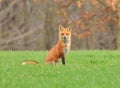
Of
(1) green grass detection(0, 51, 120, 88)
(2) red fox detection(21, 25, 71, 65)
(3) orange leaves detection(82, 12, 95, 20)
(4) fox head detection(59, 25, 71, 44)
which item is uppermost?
(3) orange leaves detection(82, 12, 95, 20)

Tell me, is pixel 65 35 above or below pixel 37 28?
below

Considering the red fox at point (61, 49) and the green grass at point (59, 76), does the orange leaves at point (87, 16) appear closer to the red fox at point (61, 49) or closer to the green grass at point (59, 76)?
the green grass at point (59, 76)

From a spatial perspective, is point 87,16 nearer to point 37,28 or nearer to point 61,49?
point 37,28

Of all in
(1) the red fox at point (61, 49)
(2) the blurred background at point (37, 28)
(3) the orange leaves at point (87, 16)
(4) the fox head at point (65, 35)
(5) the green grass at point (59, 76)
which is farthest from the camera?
(2) the blurred background at point (37, 28)

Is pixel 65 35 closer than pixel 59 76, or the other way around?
pixel 59 76

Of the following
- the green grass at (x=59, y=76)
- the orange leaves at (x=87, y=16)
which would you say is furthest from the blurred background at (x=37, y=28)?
the green grass at (x=59, y=76)

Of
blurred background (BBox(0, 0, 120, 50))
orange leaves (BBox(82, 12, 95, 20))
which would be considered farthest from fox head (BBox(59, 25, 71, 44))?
blurred background (BBox(0, 0, 120, 50))

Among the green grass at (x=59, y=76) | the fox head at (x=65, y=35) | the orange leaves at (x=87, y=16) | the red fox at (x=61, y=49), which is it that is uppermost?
the orange leaves at (x=87, y=16)

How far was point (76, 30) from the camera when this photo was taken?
128 ft

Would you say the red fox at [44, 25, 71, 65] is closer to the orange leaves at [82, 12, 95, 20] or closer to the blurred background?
the orange leaves at [82, 12, 95, 20]

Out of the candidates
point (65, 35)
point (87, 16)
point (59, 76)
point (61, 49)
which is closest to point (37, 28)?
point (87, 16)

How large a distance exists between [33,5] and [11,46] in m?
4.14

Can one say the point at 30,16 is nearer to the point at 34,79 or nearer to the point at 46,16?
the point at 46,16

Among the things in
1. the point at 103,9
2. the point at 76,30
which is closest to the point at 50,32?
the point at 76,30
